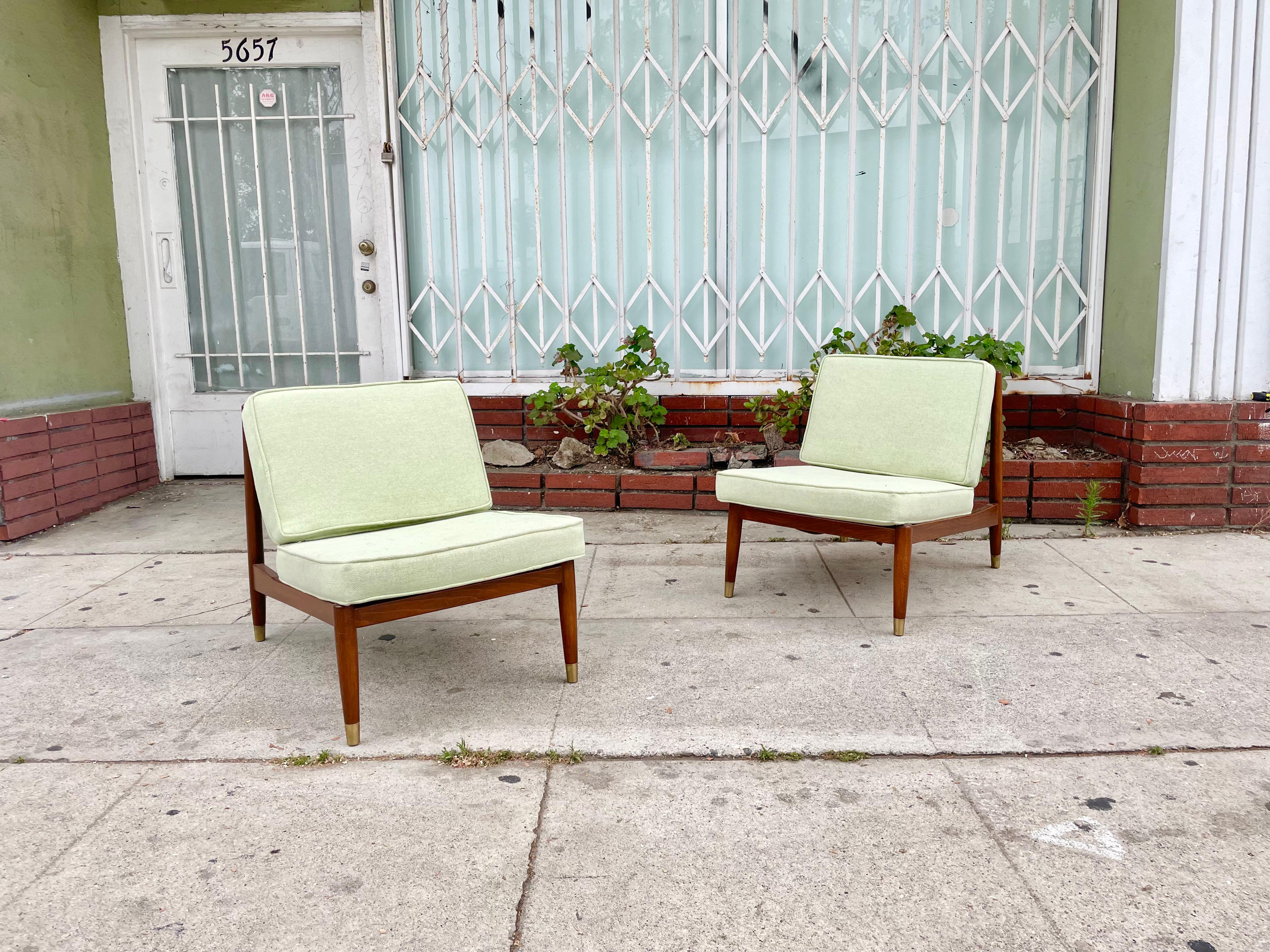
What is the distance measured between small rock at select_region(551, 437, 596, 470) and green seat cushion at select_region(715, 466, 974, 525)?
1.46 meters

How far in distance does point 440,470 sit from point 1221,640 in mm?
2358

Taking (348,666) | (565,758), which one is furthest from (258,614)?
(565,758)

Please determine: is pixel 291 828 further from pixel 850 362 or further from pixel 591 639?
pixel 850 362

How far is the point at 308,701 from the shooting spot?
2424mm

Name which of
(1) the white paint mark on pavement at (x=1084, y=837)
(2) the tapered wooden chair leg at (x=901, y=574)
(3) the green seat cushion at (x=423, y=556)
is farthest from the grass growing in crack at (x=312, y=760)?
(2) the tapered wooden chair leg at (x=901, y=574)

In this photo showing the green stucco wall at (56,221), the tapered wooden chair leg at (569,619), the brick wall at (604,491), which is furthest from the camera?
the brick wall at (604,491)

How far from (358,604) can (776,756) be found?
1.02 metres

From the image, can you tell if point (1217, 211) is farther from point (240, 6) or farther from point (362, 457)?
point (240, 6)

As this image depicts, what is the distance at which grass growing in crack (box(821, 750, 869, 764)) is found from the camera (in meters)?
2.08

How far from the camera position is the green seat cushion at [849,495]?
2814mm

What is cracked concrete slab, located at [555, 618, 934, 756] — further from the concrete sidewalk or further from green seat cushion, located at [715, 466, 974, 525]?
green seat cushion, located at [715, 466, 974, 525]

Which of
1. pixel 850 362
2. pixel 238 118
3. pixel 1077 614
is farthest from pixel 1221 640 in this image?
pixel 238 118

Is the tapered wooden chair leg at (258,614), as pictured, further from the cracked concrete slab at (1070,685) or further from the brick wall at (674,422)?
the brick wall at (674,422)

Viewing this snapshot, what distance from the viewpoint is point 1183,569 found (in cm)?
345
